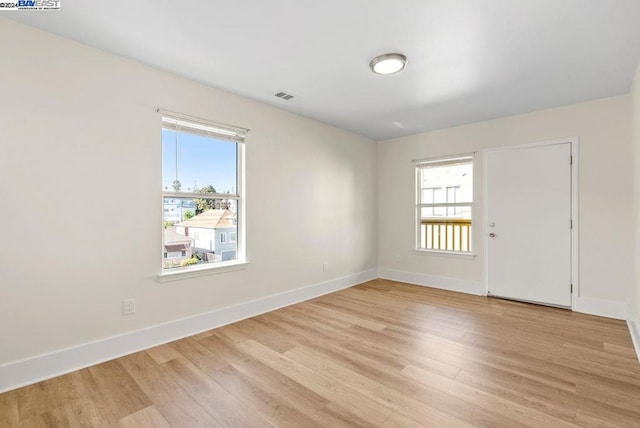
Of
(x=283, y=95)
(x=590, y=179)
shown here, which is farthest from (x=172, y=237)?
(x=590, y=179)

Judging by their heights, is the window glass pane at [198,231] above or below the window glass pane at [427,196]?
below

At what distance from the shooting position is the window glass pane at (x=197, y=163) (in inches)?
113

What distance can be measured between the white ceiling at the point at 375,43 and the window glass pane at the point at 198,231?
1242 mm

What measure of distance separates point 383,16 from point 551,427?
104 inches

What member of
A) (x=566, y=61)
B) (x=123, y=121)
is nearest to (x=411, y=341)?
(x=566, y=61)

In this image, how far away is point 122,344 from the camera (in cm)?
250

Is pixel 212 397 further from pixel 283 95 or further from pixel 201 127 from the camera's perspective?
pixel 283 95

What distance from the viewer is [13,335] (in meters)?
2.06

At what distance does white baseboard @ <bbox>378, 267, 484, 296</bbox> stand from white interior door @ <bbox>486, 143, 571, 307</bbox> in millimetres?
209

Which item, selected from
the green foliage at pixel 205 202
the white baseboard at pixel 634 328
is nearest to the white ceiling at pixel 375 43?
the green foliage at pixel 205 202

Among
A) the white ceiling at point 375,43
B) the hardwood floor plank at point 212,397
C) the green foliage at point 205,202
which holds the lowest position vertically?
the hardwood floor plank at point 212,397

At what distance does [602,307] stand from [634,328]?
618 millimetres

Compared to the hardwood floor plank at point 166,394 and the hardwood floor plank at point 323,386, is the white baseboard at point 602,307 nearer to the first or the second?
the hardwood floor plank at point 323,386

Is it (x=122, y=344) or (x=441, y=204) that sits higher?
(x=441, y=204)
